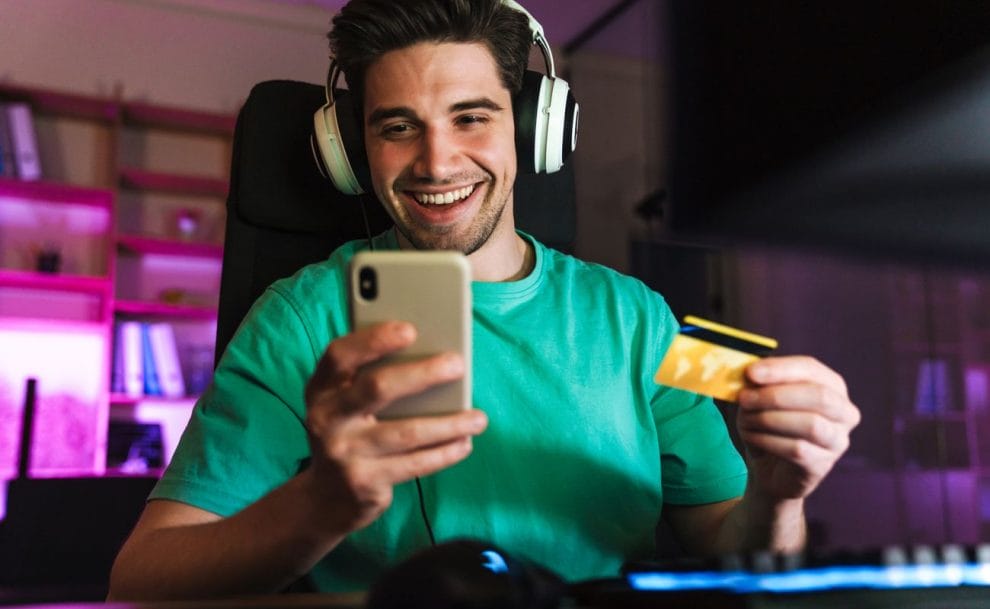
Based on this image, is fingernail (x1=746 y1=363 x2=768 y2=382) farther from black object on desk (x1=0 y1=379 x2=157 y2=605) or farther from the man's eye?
black object on desk (x1=0 y1=379 x2=157 y2=605)

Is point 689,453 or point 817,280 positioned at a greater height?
point 817,280

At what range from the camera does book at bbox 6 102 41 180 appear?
120 inches

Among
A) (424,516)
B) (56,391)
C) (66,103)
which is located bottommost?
(424,516)

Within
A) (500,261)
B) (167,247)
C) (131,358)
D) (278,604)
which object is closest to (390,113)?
(500,261)

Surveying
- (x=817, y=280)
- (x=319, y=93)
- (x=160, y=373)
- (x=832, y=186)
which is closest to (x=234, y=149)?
(x=319, y=93)

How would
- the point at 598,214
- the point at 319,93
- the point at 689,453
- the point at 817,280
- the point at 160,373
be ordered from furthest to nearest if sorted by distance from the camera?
the point at 598,214 → the point at 817,280 → the point at 160,373 → the point at 319,93 → the point at 689,453

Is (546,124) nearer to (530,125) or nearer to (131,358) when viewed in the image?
(530,125)

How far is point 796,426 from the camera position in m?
0.65

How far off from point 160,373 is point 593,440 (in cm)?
261

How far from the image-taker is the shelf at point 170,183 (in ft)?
10.8

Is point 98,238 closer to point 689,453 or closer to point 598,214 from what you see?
point 598,214

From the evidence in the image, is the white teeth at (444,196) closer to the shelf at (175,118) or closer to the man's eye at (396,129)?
the man's eye at (396,129)

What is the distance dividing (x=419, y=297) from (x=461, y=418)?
8 centimetres

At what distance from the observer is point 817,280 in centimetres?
338
